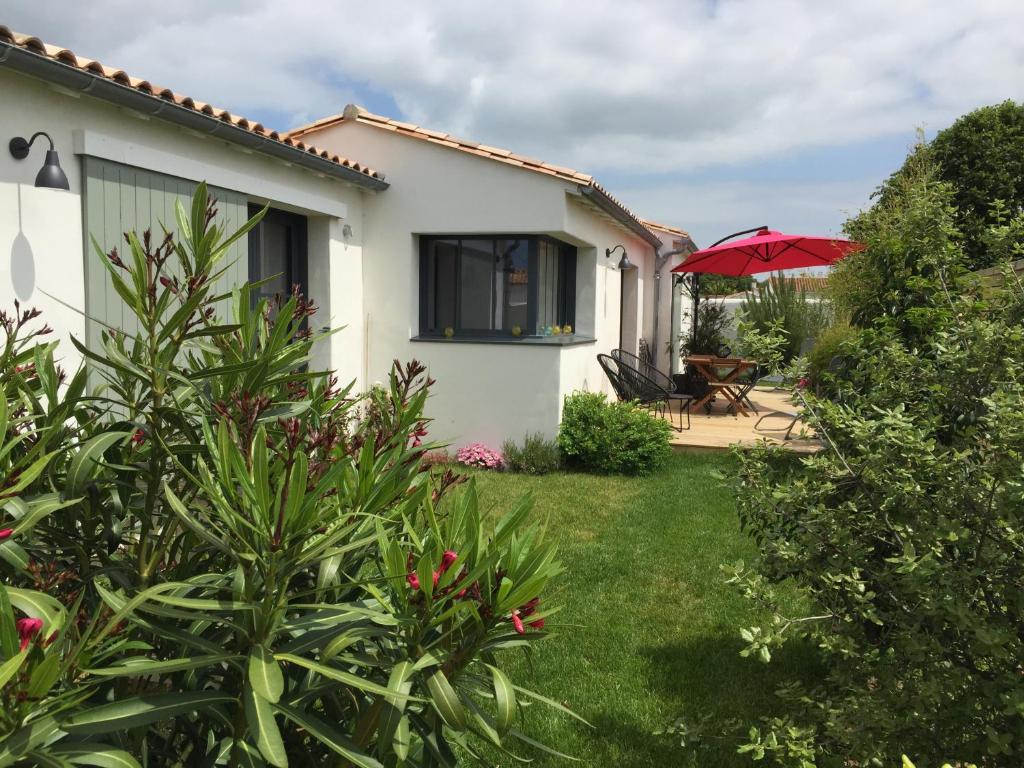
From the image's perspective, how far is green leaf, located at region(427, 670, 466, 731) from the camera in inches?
59.4

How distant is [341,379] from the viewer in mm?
8836

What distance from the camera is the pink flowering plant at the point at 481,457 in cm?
915

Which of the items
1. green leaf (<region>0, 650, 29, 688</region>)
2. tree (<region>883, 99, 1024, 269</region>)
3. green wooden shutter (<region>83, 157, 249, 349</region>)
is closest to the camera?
green leaf (<region>0, 650, 29, 688</region>)

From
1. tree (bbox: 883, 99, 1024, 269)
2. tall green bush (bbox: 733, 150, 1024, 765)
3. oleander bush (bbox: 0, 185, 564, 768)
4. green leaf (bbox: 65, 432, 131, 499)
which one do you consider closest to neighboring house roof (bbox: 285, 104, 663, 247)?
tall green bush (bbox: 733, 150, 1024, 765)

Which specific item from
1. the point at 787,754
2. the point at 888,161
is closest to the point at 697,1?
the point at 787,754

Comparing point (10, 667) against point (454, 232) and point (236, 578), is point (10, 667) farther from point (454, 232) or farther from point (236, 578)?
point (454, 232)

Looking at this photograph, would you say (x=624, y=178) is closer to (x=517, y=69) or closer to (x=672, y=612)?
(x=517, y=69)

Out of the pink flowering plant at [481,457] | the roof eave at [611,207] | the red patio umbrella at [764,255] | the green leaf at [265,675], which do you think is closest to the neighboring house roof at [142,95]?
the roof eave at [611,207]

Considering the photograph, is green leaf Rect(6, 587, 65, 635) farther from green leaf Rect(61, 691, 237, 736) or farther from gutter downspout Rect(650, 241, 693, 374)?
gutter downspout Rect(650, 241, 693, 374)

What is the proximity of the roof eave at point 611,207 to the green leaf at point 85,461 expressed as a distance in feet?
25.0

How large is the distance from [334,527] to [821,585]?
6.97 ft

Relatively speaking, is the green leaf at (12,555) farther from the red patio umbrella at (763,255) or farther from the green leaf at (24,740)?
the red patio umbrella at (763,255)

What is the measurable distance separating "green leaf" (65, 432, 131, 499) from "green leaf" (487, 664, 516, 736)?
1.05 meters

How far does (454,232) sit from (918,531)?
739cm
